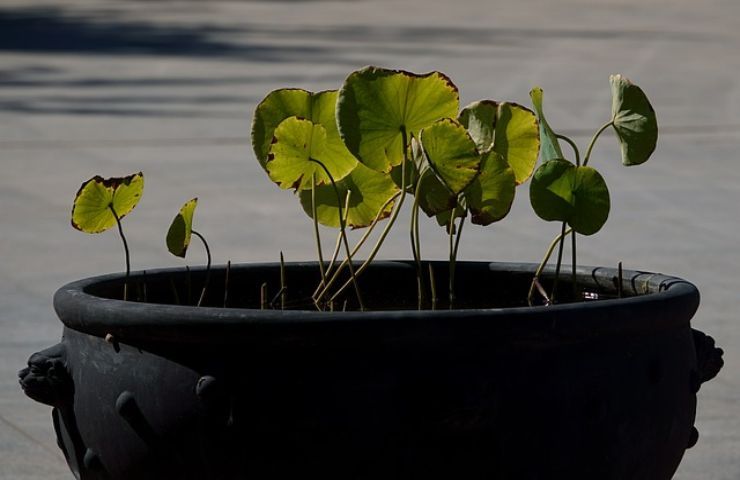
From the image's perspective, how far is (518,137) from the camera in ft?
9.05

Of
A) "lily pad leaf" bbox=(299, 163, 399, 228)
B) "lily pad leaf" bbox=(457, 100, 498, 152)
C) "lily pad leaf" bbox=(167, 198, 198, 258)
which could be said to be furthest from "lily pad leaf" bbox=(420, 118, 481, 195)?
"lily pad leaf" bbox=(167, 198, 198, 258)

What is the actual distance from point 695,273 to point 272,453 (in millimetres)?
4634

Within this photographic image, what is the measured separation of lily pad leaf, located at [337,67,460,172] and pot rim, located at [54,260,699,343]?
0.38m

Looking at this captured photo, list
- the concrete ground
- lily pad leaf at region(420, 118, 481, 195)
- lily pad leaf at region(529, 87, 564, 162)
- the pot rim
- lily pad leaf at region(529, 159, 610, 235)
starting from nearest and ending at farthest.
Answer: the pot rim → lily pad leaf at region(420, 118, 481, 195) → lily pad leaf at region(529, 159, 610, 235) → lily pad leaf at region(529, 87, 564, 162) → the concrete ground

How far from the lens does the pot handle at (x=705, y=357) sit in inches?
106

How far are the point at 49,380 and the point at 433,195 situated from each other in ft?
2.25

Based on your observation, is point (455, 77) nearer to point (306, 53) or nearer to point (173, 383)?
Answer: point (306, 53)

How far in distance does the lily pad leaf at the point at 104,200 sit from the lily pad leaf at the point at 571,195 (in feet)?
2.16

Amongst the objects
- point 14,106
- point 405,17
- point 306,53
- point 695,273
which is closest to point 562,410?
point 695,273

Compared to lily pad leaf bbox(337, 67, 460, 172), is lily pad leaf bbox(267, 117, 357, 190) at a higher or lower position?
lower

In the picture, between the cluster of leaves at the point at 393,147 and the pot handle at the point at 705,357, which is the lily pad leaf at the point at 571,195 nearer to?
the cluster of leaves at the point at 393,147

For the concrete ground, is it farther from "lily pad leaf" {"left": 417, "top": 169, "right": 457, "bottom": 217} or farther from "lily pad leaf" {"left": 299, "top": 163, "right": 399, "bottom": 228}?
"lily pad leaf" {"left": 417, "top": 169, "right": 457, "bottom": 217}

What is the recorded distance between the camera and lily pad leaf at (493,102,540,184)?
274 cm

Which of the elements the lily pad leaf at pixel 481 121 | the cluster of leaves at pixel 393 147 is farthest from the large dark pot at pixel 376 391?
the lily pad leaf at pixel 481 121
